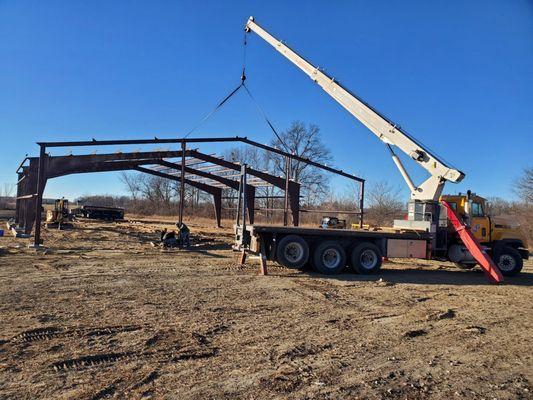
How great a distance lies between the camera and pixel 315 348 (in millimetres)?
6180

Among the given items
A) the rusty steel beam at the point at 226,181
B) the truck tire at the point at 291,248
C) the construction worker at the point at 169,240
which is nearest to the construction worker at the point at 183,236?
the construction worker at the point at 169,240

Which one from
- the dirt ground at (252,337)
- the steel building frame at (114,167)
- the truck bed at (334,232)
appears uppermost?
the steel building frame at (114,167)

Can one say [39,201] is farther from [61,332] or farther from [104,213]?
[104,213]

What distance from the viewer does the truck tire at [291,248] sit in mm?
13734

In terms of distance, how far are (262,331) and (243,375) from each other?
1934mm

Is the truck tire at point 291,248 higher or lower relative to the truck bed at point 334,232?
lower

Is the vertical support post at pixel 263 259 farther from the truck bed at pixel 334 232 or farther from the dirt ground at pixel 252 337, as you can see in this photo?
the dirt ground at pixel 252 337

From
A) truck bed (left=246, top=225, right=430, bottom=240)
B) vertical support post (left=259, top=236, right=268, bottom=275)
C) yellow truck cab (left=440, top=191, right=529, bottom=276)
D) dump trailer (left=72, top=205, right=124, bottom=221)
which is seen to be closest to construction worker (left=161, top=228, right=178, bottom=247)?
truck bed (left=246, top=225, right=430, bottom=240)

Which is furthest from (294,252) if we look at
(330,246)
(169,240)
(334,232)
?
(169,240)

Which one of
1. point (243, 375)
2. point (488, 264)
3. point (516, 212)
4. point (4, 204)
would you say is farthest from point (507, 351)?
point (4, 204)

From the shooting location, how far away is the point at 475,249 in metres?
14.2

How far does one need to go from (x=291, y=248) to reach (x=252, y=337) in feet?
24.2

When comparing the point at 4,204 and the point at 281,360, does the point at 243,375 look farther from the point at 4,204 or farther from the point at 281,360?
the point at 4,204

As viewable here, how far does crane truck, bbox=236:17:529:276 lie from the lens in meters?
13.9
